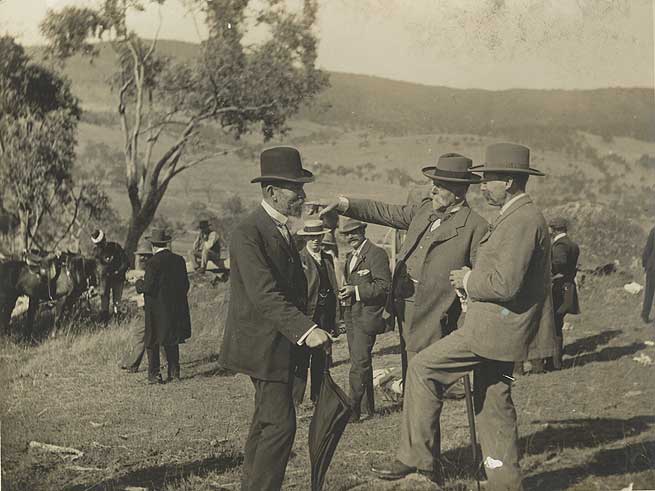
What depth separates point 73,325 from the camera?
6.16 metres

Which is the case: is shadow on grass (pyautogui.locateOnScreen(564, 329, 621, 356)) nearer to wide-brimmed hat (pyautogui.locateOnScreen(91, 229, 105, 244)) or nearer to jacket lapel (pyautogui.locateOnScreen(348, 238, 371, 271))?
jacket lapel (pyautogui.locateOnScreen(348, 238, 371, 271))

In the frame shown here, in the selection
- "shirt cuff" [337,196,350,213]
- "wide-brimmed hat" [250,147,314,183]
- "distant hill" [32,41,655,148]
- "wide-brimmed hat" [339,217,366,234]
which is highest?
"distant hill" [32,41,655,148]

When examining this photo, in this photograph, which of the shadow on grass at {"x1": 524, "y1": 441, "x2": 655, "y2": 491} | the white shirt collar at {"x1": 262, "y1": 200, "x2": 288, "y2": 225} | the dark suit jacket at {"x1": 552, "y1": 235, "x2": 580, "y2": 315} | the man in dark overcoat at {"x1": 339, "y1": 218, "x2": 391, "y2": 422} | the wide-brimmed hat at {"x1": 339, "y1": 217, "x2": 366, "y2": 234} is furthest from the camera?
the dark suit jacket at {"x1": 552, "y1": 235, "x2": 580, "y2": 315}

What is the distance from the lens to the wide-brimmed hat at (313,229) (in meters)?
6.37

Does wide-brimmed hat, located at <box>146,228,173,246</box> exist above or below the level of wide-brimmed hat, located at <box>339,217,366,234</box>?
below

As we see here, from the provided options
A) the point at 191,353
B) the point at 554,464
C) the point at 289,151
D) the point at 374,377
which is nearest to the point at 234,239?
the point at 289,151

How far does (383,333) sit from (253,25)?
2.58m

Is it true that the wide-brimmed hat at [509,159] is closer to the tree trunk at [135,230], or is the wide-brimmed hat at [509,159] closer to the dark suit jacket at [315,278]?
the dark suit jacket at [315,278]

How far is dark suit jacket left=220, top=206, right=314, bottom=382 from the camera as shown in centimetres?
432

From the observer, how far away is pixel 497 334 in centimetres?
464

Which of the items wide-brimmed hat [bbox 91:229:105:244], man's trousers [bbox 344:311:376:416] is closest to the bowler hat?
man's trousers [bbox 344:311:376:416]

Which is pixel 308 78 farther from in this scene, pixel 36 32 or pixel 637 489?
pixel 637 489

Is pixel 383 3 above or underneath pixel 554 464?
Result: above

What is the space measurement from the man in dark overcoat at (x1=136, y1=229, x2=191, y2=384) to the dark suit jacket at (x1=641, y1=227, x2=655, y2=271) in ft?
12.9
